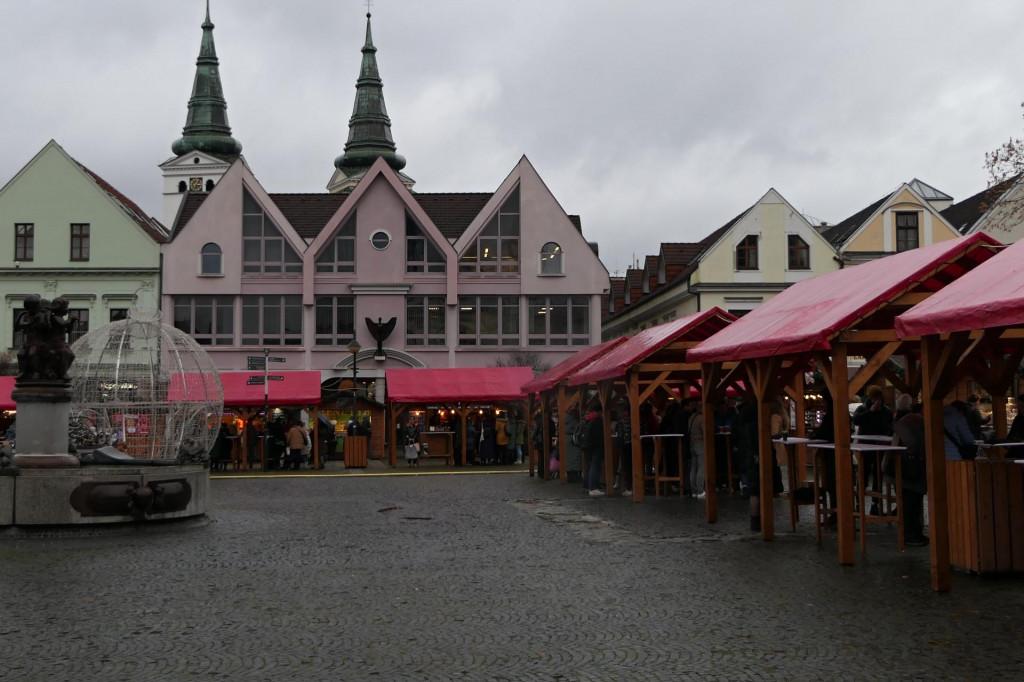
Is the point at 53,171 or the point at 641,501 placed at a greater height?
the point at 53,171

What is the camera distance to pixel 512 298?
5072cm

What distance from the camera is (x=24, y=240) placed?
5088 cm

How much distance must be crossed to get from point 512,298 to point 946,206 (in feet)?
84.2

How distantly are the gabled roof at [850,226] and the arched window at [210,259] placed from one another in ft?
90.2

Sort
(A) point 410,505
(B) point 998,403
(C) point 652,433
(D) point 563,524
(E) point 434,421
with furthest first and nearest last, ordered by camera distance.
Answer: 1. (E) point 434,421
2. (C) point 652,433
3. (A) point 410,505
4. (D) point 563,524
5. (B) point 998,403

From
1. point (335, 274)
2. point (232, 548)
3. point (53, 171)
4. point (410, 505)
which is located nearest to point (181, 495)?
point (232, 548)

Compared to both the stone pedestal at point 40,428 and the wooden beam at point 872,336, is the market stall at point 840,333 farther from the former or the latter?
the stone pedestal at point 40,428

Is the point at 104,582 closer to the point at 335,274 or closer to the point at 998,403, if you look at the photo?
the point at 998,403

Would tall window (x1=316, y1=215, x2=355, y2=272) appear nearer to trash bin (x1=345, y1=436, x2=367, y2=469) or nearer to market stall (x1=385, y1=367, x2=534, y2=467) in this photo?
market stall (x1=385, y1=367, x2=534, y2=467)

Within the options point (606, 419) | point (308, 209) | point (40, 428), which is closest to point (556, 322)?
point (308, 209)

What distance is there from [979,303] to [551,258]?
41.5m

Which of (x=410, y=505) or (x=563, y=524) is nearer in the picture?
(x=563, y=524)

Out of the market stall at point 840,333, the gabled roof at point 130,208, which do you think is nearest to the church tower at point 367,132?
the gabled roof at point 130,208

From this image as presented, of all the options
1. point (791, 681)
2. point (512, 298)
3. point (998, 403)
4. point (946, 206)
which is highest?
point (946, 206)
